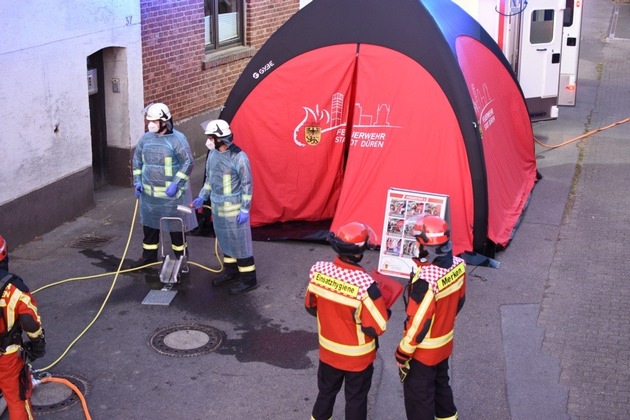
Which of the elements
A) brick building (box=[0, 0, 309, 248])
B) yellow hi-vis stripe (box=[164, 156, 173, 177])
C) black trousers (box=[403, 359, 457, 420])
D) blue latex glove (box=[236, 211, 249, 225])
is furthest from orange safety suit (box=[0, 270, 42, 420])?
brick building (box=[0, 0, 309, 248])

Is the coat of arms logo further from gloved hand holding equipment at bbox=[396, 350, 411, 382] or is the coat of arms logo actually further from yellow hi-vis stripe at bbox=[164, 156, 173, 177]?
gloved hand holding equipment at bbox=[396, 350, 411, 382]

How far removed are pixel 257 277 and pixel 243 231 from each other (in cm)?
72

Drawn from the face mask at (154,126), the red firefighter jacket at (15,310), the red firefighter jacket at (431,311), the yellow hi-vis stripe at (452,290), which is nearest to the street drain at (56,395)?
the red firefighter jacket at (15,310)

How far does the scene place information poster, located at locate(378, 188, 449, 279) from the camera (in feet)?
29.6

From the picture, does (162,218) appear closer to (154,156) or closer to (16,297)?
(154,156)

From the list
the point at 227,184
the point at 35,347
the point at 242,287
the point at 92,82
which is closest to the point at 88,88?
the point at 92,82

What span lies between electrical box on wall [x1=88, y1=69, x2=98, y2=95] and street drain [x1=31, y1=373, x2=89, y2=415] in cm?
550

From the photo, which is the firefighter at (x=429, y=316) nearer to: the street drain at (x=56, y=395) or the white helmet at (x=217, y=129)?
the street drain at (x=56, y=395)

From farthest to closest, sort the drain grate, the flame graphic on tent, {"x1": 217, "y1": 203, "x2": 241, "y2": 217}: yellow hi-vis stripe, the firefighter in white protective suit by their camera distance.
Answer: the flame graphic on tent → the drain grate → {"x1": 217, "y1": 203, "x2": 241, "y2": 217}: yellow hi-vis stripe → the firefighter in white protective suit

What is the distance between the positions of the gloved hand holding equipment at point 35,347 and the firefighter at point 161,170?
128 inches

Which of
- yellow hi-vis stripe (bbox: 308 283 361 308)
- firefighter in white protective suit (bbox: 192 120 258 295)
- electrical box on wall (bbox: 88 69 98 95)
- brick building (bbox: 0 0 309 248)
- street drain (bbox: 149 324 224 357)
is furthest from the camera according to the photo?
electrical box on wall (bbox: 88 69 98 95)

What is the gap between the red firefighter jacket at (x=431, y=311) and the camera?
5.94 m

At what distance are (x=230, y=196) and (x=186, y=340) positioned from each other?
5.28ft

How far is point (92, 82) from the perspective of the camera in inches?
470
